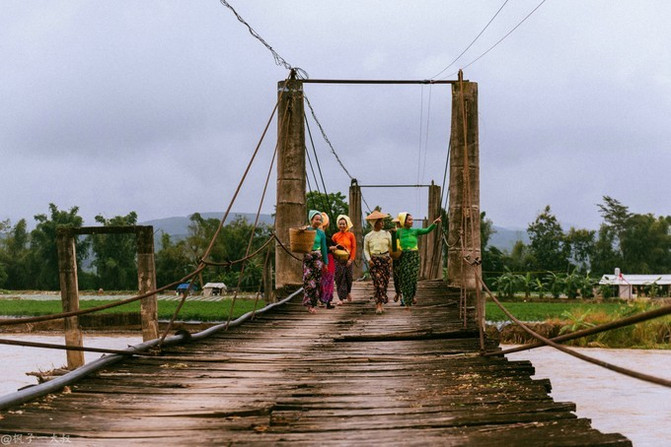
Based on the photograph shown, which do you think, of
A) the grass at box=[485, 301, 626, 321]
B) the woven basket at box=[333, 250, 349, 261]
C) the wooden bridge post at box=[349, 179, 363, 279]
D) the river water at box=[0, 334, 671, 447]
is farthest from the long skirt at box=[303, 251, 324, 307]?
the grass at box=[485, 301, 626, 321]

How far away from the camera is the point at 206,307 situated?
3784 cm

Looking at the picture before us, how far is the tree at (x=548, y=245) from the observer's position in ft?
184

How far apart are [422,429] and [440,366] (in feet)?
6.06

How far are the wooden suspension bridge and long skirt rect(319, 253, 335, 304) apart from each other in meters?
1.75

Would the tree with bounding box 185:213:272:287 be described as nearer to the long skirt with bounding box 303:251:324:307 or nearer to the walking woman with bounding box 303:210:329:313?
the long skirt with bounding box 303:251:324:307

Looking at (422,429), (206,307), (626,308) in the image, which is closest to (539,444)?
(422,429)

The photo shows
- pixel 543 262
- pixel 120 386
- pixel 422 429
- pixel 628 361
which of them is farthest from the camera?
pixel 543 262

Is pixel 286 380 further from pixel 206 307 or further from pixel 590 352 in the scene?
pixel 206 307

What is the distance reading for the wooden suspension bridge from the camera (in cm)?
336

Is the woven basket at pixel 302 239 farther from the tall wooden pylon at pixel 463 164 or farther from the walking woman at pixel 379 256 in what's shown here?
the tall wooden pylon at pixel 463 164

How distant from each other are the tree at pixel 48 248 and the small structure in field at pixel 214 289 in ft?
33.5

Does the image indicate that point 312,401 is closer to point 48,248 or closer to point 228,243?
point 228,243

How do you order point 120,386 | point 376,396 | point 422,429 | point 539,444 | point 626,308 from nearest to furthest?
point 539,444, point 422,429, point 376,396, point 120,386, point 626,308

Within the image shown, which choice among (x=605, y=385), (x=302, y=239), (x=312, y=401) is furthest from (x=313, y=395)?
(x=605, y=385)
